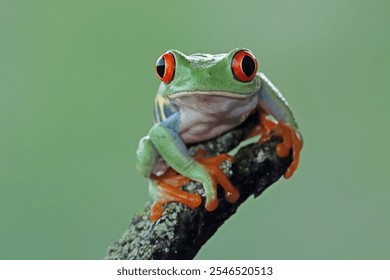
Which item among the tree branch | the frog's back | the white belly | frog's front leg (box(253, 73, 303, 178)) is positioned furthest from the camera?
the frog's back

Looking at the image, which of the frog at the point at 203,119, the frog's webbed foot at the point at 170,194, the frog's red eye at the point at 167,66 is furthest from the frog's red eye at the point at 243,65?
the frog's webbed foot at the point at 170,194

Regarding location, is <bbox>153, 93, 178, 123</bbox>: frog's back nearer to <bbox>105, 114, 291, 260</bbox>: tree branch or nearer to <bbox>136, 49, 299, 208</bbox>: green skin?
<bbox>136, 49, 299, 208</bbox>: green skin

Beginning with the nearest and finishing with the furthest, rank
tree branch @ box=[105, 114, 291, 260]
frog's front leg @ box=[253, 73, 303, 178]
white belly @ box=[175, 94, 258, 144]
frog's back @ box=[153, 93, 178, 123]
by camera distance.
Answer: tree branch @ box=[105, 114, 291, 260] → white belly @ box=[175, 94, 258, 144] → frog's front leg @ box=[253, 73, 303, 178] → frog's back @ box=[153, 93, 178, 123]

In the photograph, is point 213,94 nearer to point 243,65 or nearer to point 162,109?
point 243,65

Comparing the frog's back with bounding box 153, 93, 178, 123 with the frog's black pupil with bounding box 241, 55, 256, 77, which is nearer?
the frog's black pupil with bounding box 241, 55, 256, 77

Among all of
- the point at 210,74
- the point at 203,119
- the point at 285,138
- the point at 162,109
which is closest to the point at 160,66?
the point at 210,74

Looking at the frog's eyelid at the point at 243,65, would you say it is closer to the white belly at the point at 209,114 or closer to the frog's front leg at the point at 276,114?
the white belly at the point at 209,114

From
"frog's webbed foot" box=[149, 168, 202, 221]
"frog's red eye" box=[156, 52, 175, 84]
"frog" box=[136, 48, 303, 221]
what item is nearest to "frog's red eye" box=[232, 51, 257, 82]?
"frog" box=[136, 48, 303, 221]
